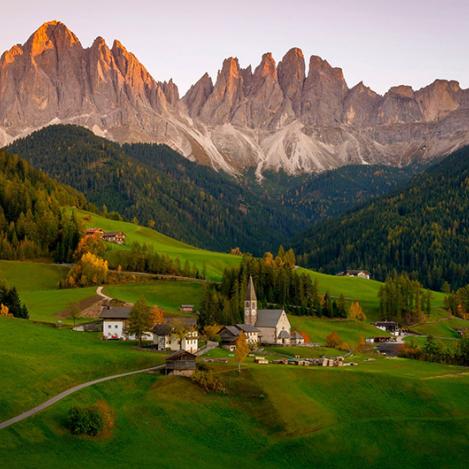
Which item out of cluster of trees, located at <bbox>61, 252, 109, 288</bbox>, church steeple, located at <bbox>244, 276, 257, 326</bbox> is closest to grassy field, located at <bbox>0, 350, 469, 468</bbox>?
church steeple, located at <bbox>244, 276, 257, 326</bbox>

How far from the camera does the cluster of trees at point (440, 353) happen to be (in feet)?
440

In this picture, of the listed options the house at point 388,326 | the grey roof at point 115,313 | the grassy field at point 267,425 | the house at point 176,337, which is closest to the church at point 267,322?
the house at point 176,337

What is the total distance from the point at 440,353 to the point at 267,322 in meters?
32.4

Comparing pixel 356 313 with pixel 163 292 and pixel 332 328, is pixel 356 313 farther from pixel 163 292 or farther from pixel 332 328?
pixel 163 292

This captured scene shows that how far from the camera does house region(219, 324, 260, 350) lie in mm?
133875

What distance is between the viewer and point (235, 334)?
5325 inches

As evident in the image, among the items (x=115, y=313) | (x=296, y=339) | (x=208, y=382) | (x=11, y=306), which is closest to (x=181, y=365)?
(x=208, y=382)

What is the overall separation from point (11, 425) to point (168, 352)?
44182 mm

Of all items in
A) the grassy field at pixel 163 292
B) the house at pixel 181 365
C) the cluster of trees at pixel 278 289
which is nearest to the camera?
the house at pixel 181 365

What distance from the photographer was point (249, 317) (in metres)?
151

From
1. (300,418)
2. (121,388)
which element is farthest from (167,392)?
(300,418)

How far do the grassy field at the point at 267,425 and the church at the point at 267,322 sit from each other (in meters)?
40.1

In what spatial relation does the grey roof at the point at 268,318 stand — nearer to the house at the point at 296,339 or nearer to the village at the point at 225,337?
the village at the point at 225,337

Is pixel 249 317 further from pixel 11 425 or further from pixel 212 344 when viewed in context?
pixel 11 425
